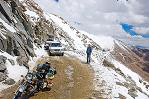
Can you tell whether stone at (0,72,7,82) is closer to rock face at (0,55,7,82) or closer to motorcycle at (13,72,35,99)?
rock face at (0,55,7,82)

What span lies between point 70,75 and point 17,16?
20035 millimetres

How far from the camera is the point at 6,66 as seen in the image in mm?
28891

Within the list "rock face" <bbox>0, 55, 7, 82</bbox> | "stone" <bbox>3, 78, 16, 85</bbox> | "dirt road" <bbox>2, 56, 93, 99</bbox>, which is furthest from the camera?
"rock face" <bbox>0, 55, 7, 82</bbox>

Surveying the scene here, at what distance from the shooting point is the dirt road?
22516 mm

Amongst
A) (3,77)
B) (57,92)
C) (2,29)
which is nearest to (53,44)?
(2,29)

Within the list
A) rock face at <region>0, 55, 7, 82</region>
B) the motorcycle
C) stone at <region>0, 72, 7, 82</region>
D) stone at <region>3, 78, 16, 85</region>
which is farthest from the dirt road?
rock face at <region>0, 55, 7, 82</region>

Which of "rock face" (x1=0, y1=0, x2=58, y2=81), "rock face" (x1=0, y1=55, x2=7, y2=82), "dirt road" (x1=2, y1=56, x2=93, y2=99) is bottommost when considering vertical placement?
"dirt road" (x1=2, y1=56, x2=93, y2=99)

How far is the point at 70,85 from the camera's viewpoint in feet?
83.6

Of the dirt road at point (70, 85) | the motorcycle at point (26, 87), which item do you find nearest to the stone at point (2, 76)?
the dirt road at point (70, 85)

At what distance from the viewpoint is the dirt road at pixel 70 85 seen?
22.5 m

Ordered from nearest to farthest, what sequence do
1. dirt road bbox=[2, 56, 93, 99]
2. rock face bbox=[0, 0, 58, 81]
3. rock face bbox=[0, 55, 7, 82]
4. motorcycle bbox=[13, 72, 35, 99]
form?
motorcycle bbox=[13, 72, 35, 99] → dirt road bbox=[2, 56, 93, 99] → rock face bbox=[0, 55, 7, 82] → rock face bbox=[0, 0, 58, 81]

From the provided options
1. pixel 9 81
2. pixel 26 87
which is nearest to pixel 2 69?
pixel 9 81

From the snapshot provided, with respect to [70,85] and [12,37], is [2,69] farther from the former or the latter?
[12,37]

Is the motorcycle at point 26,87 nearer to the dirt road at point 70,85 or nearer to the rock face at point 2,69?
the dirt road at point 70,85
